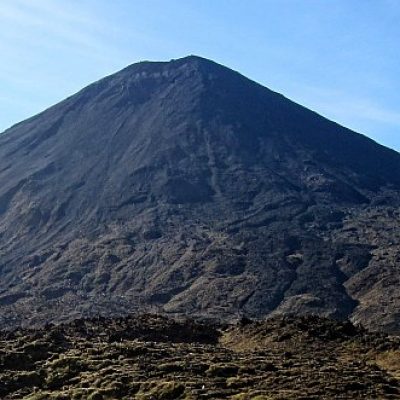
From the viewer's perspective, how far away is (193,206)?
128625 mm

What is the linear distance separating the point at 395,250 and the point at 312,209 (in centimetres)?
2427

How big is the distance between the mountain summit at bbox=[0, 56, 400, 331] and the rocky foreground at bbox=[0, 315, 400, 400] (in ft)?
127

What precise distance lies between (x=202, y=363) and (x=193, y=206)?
100592mm

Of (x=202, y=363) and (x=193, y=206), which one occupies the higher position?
(x=193, y=206)

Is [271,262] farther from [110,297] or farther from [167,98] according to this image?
[167,98]

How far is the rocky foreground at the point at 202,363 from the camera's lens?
24.2 m

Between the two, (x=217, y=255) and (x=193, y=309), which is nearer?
(x=193, y=309)

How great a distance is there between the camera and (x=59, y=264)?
358 ft

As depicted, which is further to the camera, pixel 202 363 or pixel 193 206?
pixel 193 206

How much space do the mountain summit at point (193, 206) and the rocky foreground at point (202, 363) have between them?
127 ft

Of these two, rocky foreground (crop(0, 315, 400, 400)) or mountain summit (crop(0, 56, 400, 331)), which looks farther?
mountain summit (crop(0, 56, 400, 331))

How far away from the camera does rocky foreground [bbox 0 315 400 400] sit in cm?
2416

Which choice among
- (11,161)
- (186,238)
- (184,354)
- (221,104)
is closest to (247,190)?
(186,238)

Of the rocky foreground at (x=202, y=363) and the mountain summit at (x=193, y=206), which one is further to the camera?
the mountain summit at (x=193, y=206)
